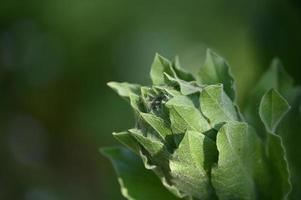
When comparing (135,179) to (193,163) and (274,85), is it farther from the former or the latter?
(274,85)

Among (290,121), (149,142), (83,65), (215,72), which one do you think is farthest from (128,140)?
(83,65)

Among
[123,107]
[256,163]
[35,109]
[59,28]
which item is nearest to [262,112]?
[256,163]

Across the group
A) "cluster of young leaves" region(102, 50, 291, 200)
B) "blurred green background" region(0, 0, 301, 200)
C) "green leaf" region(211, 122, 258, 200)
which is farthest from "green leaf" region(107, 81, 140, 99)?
"blurred green background" region(0, 0, 301, 200)

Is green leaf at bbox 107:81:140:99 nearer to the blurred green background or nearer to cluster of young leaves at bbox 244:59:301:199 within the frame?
cluster of young leaves at bbox 244:59:301:199

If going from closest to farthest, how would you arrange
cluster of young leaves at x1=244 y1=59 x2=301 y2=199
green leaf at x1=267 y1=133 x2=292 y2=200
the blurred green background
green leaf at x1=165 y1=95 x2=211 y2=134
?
1. green leaf at x1=165 y1=95 x2=211 y2=134
2. green leaf at x1=267 y1=133 x2=292 y2=200
3. cluster of young leaves at x1=244 y1=59 x2=301 y2=199
4. the blurred green background

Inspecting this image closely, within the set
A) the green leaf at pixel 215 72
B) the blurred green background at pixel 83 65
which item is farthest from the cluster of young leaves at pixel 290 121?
the blurred green background at pixel 83 65

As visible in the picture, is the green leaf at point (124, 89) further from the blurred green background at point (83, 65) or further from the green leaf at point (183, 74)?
the blurred green background at point (83, 65)
